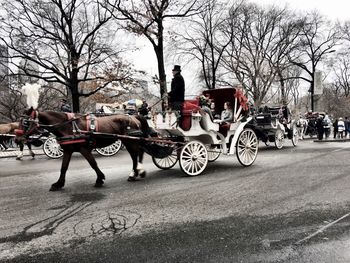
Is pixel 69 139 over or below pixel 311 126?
below

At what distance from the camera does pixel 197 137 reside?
10.8 meters

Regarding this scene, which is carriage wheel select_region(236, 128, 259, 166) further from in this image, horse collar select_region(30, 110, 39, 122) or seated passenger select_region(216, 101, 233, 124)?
horse collar select_region(30, 110, 39, 122)

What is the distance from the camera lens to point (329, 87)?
77125 mm

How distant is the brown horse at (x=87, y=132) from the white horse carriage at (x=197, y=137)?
714 mm

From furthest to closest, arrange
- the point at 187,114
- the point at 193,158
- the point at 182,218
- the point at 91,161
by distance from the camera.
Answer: the point at 187,114 → the point at 193,158 → the point at 91,161 → the point at 182,218

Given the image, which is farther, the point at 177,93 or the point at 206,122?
the point at 206,122

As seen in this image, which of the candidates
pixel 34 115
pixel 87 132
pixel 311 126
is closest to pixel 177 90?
pixel 87 132

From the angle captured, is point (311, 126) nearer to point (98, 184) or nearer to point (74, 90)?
point (74, 90)

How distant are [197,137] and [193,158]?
1.25 metres

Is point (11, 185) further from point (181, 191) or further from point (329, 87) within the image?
point (329, 87)

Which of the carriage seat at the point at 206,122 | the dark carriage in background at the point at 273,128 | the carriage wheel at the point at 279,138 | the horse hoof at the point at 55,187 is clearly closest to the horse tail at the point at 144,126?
the carriage seat at the point at 206,122

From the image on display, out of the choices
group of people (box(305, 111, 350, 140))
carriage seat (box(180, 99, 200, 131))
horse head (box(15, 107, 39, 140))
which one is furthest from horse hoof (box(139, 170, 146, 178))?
group of people (box(305, 111, 350, 140))

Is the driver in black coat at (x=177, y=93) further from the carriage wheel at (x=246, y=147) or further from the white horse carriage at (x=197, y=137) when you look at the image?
the carriage wheel at (x=246, y=147)

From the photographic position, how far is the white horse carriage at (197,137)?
9.70 metres
